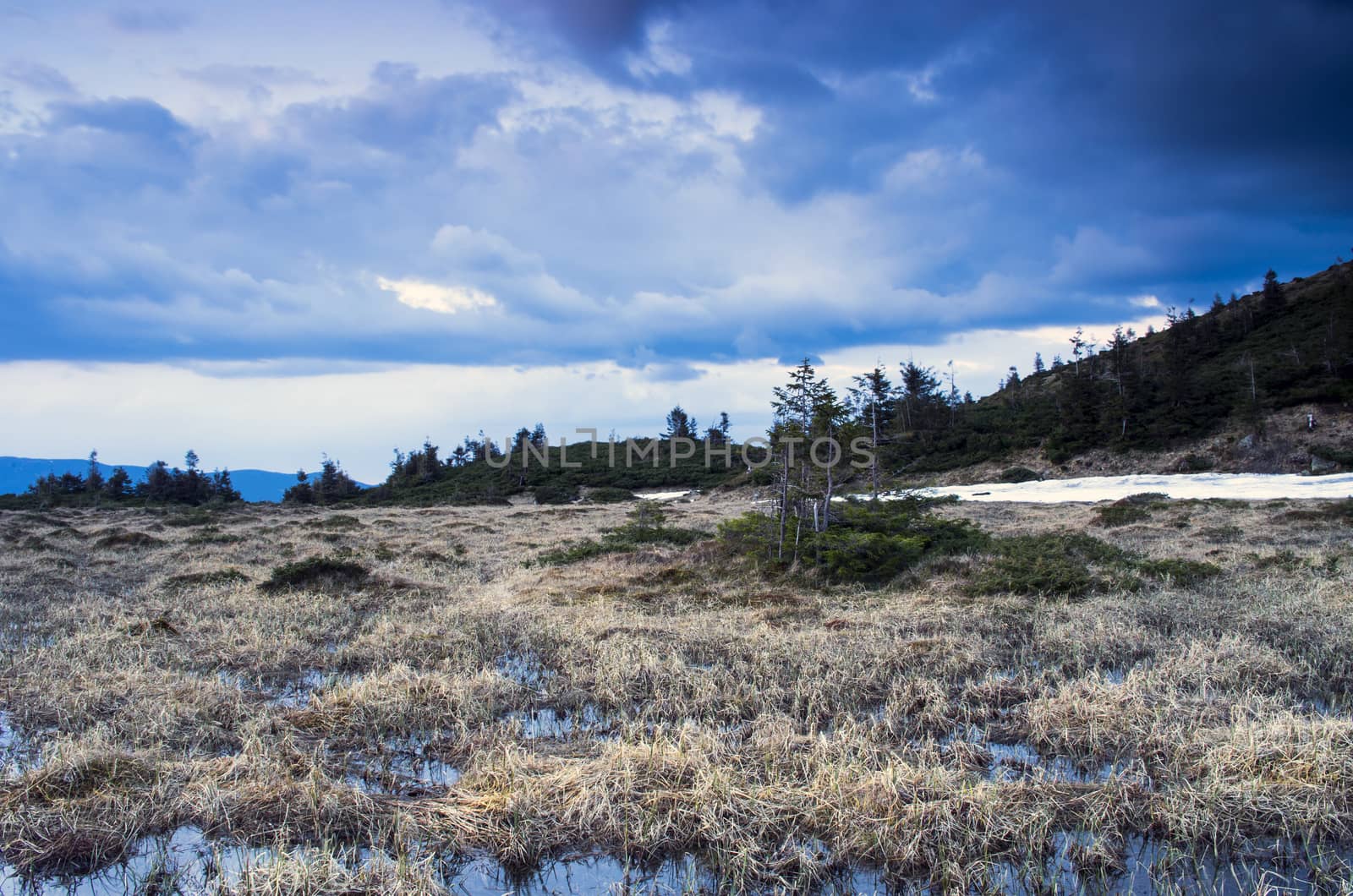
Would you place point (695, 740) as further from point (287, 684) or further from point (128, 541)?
point (128, 541)

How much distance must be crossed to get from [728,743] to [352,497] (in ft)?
241

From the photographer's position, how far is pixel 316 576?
14.3m

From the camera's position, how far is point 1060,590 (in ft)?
37.0

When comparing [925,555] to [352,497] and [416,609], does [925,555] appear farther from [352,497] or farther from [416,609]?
[352,497]

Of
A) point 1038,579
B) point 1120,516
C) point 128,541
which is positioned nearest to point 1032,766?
point 1038,579

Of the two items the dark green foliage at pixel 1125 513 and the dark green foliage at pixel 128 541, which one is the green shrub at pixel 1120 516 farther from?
the dark green foliage at pixel 128 541

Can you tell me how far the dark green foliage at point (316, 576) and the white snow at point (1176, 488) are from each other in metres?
21.4

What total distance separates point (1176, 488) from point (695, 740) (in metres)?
39.5

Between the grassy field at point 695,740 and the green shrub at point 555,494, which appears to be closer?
the grassy field at point 695,740

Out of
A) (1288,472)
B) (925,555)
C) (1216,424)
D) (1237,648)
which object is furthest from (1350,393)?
(1237,648)

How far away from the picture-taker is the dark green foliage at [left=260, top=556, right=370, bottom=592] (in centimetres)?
1371

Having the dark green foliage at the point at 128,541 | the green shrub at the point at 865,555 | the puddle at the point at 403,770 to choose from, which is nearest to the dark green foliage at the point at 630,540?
the green shrub at the point at 865,555

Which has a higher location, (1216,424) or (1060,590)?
(1216,424)

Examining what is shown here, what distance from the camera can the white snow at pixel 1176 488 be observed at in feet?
101
